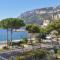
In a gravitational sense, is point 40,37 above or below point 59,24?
below

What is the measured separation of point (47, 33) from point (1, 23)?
27.7ft

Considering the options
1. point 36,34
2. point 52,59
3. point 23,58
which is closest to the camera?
point 23,58

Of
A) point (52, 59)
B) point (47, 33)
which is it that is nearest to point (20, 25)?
point (47, 33)

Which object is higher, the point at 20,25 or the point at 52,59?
the point at 20,25

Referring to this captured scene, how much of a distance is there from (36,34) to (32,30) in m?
1.33

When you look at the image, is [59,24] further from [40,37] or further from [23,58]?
[23,58]

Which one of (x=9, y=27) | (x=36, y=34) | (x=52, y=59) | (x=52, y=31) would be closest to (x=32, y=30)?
(x=36, y=34)

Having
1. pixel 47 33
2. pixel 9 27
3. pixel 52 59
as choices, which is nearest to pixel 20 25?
pixel 9 27

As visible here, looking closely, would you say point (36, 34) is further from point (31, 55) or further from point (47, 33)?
point (31, 55)

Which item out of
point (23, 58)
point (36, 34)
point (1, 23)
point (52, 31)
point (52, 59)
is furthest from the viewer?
point (36, 34)

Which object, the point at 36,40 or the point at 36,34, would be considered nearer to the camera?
the point at 36,40

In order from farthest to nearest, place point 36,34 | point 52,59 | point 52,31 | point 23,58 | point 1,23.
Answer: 1. point 36,34
2. point 52,31
3. point 1,23
4. point 52,59
5. point 23,58

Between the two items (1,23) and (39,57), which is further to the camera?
(1,23)

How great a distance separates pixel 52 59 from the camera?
15.1 metres
